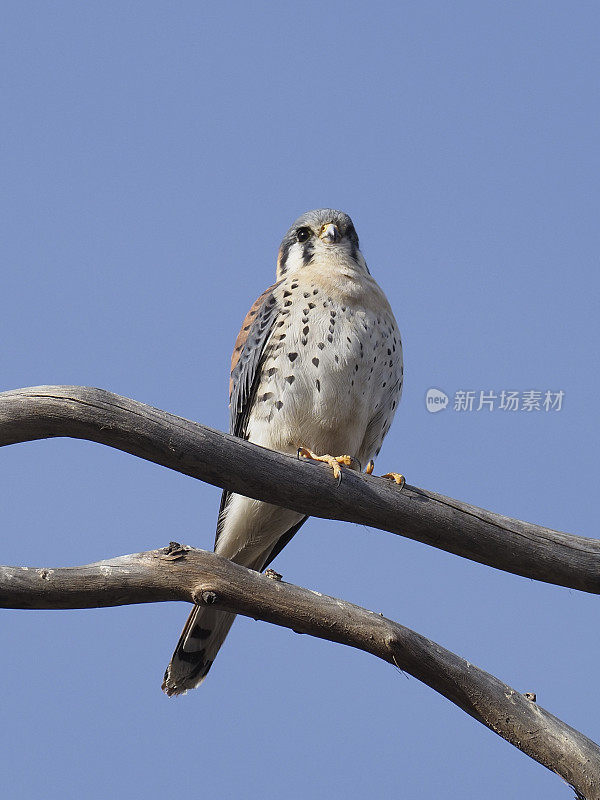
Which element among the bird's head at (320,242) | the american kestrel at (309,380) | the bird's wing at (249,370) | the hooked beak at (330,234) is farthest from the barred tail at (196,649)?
the hooked beak at (330,234)

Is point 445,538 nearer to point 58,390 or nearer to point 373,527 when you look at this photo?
point 373,527

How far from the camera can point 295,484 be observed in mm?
3502

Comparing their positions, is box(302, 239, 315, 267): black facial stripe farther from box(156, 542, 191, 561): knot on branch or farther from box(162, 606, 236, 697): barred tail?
box(156, 542, 191, 561): knot on branch

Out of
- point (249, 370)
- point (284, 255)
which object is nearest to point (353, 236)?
point (284, 255)

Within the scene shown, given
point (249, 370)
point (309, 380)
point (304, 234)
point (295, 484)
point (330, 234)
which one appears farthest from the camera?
point (304, 234)

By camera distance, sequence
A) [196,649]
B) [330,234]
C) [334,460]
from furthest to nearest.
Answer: [330,234], [196,649], [334,460]

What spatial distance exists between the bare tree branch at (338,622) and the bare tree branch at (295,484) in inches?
12.3

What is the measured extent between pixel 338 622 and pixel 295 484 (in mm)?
494

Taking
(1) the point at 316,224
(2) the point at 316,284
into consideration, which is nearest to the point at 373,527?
(2) the point at 316,284

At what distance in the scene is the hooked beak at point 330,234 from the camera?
5.45 metres

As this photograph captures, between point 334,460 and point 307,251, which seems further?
point 307,251

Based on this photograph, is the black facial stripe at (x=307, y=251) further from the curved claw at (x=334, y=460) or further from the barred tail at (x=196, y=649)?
the barred tail at (x=196, y=649)

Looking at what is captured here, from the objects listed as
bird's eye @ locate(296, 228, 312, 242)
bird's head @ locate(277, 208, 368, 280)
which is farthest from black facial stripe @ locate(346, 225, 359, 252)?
bird's eye @ locate(296, 228, 312, 242)

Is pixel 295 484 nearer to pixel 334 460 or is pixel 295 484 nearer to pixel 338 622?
pixel 334 460
